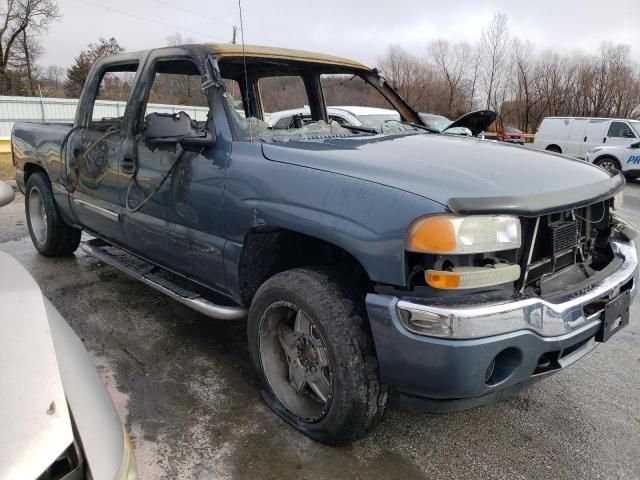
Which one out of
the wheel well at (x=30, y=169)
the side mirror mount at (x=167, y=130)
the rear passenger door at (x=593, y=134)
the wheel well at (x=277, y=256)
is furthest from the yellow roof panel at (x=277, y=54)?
the rear passenger door at (x=593, y=134)

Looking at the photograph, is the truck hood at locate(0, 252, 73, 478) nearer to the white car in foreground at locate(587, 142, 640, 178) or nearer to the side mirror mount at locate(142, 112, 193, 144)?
the side mirror mount at locate(142, 112, 193, 144)

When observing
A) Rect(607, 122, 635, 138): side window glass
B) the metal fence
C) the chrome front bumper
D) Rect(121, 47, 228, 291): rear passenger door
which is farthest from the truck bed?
Rect(607, 122, 635, 138): side window glass

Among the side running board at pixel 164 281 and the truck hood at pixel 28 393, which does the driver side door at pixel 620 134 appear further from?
the truck hood at pixel 28 393

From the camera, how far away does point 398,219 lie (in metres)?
2.04

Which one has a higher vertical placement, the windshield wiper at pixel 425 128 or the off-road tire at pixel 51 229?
the windshield wiper at pixel 425 128

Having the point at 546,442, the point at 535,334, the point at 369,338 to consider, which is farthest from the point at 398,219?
the point at 546,442

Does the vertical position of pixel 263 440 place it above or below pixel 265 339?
below

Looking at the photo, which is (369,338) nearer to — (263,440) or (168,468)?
(263,440)

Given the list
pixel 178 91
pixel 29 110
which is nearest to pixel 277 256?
pixel 178 91

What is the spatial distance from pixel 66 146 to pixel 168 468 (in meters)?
3.07

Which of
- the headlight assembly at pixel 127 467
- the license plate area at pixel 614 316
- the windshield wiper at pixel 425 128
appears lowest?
the license plate area at pixel 614 316

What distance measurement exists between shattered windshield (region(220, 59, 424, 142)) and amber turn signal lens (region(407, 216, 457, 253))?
1393mm

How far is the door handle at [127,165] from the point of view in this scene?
11.5 ft

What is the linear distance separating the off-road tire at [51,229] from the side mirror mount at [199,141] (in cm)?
266
